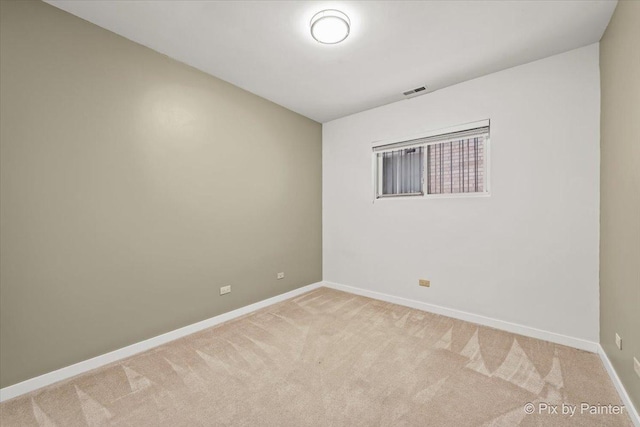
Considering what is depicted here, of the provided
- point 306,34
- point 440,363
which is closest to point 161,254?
point 306,34

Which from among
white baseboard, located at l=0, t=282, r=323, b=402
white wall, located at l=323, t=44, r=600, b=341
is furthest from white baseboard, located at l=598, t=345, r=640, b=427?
white baseboard, located at l=0, t=282, r=323, b=402

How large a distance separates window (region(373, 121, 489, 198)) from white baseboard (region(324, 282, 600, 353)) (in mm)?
1354

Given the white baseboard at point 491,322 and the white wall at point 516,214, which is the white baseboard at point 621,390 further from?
the white wall at point 516,214

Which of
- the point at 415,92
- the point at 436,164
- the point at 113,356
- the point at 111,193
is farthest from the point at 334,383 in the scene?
the point at 415,92

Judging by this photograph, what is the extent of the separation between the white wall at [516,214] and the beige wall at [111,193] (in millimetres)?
1902

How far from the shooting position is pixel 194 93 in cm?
Answer: 267

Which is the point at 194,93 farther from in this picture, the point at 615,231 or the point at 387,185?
the point at 615,231

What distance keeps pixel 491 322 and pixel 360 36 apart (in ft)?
10.0

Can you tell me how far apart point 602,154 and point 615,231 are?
0.72 meters

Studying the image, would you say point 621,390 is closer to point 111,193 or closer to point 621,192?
point 621,192

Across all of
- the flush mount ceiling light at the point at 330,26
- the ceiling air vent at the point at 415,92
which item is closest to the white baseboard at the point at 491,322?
the ceiling air vent at the point at 415,92

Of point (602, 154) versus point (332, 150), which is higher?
point (332, 150)

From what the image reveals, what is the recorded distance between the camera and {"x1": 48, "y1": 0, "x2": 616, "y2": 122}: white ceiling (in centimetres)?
187

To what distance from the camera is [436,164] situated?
321 cm
